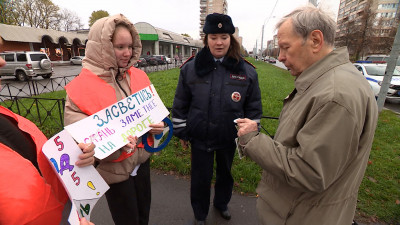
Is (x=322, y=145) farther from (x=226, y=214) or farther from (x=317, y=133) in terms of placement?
(x=226, y=214)

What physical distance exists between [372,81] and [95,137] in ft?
38.3

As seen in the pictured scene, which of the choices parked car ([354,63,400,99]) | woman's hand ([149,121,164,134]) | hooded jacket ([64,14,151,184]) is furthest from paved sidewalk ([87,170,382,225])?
parked car ([354,63,400,99])

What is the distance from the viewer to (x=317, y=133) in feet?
3.52

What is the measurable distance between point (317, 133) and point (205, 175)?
163 centimetres

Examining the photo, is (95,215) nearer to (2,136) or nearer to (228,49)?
(2,136)

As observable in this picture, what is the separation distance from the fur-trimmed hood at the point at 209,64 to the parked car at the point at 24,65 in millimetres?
17706

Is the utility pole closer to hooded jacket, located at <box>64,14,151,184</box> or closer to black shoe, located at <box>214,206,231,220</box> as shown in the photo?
black shoe, located at <box>214,206,231,220</box>

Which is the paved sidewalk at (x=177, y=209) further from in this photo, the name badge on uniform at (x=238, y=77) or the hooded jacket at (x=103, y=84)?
the name badge on uniform at (x=238, y=77)

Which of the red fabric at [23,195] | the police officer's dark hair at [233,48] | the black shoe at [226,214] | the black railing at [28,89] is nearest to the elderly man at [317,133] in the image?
Result: the police officer's dark hair at [233,48]

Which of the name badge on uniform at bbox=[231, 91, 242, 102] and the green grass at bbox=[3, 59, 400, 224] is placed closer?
the name badge on uniform at bbox=[231, 91, 242, 102]

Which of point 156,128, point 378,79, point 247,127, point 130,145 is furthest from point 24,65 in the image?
point 378,79

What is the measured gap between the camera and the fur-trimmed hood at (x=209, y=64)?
223 centimetres

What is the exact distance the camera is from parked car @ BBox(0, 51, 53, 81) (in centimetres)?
1528

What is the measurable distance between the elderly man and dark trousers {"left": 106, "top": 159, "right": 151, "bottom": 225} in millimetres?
1095
